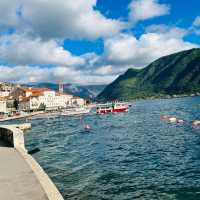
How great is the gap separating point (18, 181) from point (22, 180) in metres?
0.22

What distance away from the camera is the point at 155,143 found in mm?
48250

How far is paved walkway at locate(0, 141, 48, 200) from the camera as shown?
1512cm

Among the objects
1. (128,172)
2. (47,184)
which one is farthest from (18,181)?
(128,172)

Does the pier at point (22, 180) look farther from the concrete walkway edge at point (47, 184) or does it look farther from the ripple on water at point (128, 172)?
the ripple on water at point (128, 172)

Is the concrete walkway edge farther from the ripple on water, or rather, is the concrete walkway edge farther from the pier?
the ripple on water

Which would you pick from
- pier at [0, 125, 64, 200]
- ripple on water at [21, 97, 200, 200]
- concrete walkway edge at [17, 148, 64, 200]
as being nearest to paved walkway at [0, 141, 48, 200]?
pier at [0, 125, 64, 200]

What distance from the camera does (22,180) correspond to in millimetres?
17938

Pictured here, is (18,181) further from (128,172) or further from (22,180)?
(128,172)

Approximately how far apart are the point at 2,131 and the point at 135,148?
16.3 metres

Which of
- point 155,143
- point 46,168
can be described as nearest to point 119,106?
point 155,143

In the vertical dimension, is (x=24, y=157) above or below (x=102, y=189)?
above

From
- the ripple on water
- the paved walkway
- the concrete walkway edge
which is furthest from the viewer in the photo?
the ripple on water

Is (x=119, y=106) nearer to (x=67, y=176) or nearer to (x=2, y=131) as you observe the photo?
(x=2, y=131)

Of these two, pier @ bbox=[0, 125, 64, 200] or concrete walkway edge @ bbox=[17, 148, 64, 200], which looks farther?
pier @ bbox=[0, 125, 64, 200]
